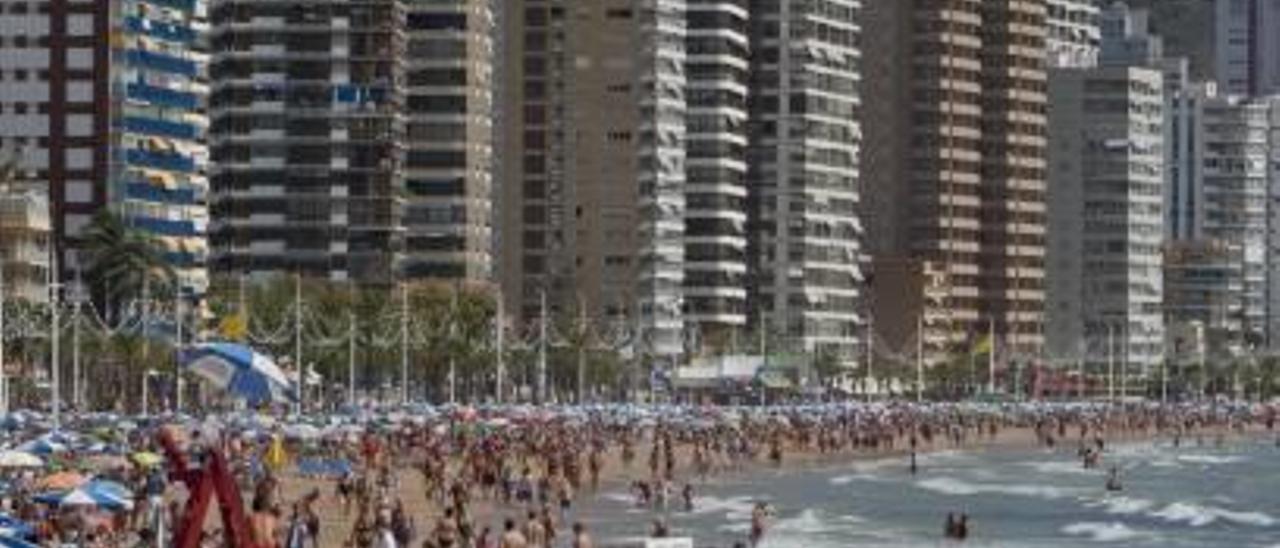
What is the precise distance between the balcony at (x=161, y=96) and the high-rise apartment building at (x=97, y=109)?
4 centimetres

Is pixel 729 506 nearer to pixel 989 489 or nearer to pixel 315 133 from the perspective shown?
pixel 989 489

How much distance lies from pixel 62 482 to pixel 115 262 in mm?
73713

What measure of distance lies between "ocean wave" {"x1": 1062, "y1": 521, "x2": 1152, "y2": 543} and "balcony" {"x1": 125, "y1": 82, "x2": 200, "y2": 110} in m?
58.7

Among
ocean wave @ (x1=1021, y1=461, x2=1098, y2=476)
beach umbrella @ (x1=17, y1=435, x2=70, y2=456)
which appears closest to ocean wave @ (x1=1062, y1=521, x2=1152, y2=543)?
beach umbrella @ (x1=17, y1=435, x2=70, y2=456)

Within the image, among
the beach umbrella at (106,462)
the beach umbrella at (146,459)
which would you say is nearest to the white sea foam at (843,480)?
the beach umbrella at (106,462)

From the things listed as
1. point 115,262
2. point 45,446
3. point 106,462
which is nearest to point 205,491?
point 45,446

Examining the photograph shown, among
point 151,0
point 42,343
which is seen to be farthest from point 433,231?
point 42,343

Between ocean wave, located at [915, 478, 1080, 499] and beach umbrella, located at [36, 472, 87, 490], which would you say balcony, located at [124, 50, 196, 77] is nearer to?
ocean wave, located at [915, 478, 1080, 499]

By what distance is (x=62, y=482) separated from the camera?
218 ft

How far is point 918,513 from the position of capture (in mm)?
104812

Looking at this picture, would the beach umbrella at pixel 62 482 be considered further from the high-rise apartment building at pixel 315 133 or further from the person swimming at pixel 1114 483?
the high-rise apartment building at pixel 315 133

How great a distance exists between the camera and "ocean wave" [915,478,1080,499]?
12131cm

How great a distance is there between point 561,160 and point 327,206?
94.0 ft

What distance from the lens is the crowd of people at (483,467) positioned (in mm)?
65750
